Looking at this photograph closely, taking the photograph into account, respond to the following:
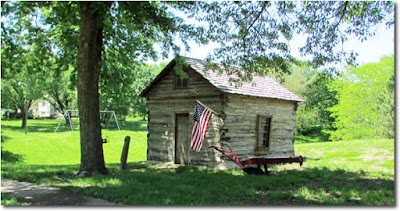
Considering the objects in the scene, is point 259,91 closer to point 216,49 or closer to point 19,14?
point 216,49

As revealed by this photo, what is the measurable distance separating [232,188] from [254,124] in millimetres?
7138

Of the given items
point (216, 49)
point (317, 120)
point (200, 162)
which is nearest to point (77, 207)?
point (216, 49)

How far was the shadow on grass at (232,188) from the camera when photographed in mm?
8203

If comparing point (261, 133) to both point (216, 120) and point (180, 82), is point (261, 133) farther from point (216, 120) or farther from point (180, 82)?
point (180, 82)

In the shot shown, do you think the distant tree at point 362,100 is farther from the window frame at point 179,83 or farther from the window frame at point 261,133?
the window frame at point 179,83

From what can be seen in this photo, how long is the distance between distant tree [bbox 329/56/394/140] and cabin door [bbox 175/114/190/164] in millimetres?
27112

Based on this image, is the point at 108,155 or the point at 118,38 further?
the point at 108,155

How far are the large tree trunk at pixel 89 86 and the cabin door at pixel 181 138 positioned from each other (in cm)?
512

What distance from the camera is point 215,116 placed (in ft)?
49.8

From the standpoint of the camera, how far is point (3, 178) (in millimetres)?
11078

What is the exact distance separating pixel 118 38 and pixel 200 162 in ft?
19.7

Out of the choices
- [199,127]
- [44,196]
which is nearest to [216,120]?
[199,127]

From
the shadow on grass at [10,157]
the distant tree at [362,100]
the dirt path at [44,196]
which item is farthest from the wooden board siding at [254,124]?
the distant tree at [362,100]

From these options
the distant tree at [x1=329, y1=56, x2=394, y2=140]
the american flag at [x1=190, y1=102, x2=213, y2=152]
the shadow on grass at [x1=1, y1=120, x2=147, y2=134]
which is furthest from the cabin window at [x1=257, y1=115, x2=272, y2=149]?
the shadow on grass at [x1=1, y1=120, x2=147, y2=134]
